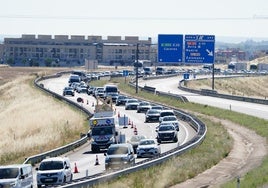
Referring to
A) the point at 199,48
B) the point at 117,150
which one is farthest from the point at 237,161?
the point at 199,48

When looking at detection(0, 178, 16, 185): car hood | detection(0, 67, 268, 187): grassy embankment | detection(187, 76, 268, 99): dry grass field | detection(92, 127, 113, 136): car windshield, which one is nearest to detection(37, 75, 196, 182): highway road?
detection(92, 127, 113, 136): car windshield

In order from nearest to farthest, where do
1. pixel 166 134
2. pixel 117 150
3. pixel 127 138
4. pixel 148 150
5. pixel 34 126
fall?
pixel 117 150 → pixel 148 150 → pixel 166 134 → pixel 127 138 → pixel 34 126

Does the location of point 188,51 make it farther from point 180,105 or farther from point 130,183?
point 130,183

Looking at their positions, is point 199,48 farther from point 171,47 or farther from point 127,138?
point 127,138

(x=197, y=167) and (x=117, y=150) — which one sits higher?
(x=117, y=150)

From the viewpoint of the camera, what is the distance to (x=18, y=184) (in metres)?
25.6

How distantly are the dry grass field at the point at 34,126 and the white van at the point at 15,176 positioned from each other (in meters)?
12.2

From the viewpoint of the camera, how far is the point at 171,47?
77438 mm

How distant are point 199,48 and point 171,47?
10.7 ft

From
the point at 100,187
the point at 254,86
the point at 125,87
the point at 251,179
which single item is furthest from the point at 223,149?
the point at 254,86

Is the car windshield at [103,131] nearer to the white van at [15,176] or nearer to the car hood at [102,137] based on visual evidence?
the car hood at [102,137]

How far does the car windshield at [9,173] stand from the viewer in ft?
85.4

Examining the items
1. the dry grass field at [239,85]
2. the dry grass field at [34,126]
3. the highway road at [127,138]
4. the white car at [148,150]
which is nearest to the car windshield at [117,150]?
the highway road at [127,138]

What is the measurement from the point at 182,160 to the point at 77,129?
70.2 feet
